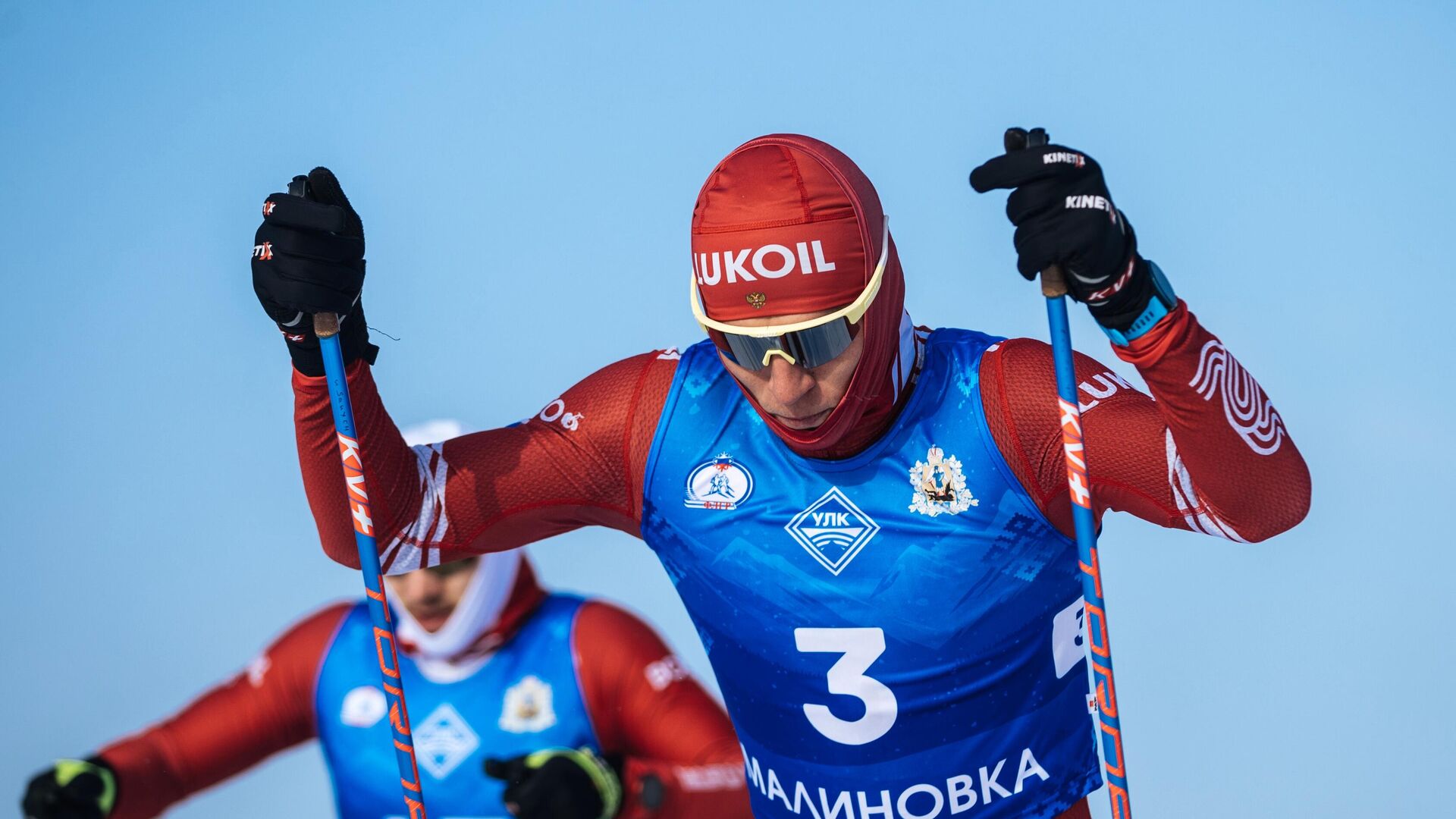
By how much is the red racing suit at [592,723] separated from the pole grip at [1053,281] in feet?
6.59

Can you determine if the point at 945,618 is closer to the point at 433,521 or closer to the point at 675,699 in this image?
the point at 433,521

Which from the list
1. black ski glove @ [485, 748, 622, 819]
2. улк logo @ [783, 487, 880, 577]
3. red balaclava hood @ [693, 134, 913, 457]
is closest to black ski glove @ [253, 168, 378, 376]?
red balaclava hood @ [693, 134, 913, 457]

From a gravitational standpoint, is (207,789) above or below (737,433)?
below

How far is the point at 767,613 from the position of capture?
2.48 m

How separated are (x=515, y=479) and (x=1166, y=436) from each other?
874mm

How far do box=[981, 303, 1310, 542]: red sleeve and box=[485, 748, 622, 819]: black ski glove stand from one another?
1521mm

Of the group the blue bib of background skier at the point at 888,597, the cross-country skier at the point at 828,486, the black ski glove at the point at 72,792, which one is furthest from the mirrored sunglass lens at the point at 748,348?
the black ski glove at the point at 72,792

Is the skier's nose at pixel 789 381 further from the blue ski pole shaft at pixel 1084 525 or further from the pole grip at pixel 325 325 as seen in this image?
the pole grip at pixel 325 325

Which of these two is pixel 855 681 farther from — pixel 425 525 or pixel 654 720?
pixel 654 720

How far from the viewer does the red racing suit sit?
3.95 meters

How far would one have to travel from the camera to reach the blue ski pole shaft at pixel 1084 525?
2230 mm

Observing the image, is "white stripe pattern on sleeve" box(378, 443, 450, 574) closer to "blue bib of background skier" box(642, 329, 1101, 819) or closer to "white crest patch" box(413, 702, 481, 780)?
"blue bib of background skier" box(642, 329, 1101, 819)

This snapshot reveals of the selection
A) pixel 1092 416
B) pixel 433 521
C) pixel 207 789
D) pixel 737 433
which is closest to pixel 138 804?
pixel 207 789

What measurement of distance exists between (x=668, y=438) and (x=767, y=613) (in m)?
0.27
